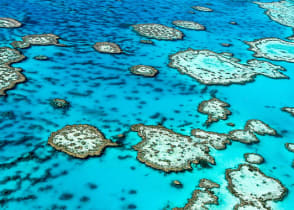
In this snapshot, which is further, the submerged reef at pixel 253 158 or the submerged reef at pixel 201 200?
the submerged reef at pixel 253 158

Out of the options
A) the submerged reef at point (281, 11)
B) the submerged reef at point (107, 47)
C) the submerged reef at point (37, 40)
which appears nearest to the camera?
the submerged reef at point (37, 40)

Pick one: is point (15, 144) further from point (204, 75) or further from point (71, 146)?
point (204, 75)

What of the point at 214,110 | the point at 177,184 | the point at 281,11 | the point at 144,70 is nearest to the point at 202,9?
the point at 281,11

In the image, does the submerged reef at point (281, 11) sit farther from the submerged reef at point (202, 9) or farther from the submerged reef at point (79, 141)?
the submerged reef at point (79, 141)

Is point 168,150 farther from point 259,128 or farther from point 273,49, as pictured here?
point 273,49

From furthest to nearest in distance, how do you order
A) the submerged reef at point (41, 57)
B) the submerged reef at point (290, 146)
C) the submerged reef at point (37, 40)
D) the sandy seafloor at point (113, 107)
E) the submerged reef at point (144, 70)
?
the submerged reef at point (37, 40) < the submerged reef at point (144, 70) < the submerged reef at point (41, 57) < the submerged reef at point (290, 146) < the sandy seafloor at point (113, 107)

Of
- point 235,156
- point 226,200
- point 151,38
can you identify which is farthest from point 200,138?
point 151,38

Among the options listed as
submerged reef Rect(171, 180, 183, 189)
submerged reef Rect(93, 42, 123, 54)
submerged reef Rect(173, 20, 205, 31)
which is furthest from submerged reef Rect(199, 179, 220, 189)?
submerged reef Rect(173, 20, 205, 31)

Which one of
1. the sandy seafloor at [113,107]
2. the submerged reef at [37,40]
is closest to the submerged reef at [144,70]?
the sandy seafloor at [113,107]
